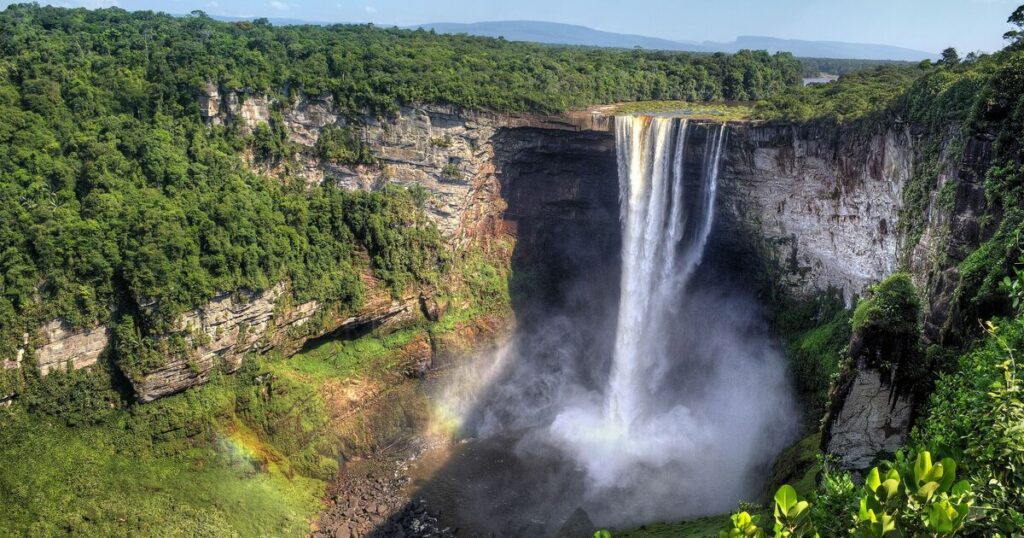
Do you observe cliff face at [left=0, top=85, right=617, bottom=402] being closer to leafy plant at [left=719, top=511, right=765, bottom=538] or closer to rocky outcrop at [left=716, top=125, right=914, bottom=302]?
rocky outcrop at [left=716, top=125, right=914, bottom=302]

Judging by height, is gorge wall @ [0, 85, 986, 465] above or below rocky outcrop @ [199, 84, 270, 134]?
below

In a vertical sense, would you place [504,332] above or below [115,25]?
below

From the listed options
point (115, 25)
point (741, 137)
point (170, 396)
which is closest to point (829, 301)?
point (741, 137)

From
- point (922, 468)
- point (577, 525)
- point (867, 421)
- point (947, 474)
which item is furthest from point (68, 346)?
point (947, 474)

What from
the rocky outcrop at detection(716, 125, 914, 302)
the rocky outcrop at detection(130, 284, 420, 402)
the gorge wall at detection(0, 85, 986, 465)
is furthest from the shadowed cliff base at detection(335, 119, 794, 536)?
the rocky outcrop at detection(130, 284, 420, 402)

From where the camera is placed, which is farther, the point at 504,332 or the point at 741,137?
the point at 504,332

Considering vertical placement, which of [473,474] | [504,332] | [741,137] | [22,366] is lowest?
[473,474]

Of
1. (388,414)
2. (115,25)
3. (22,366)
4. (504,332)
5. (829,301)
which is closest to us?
(22,366)

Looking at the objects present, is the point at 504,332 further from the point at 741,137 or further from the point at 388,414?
the point at 741,137
